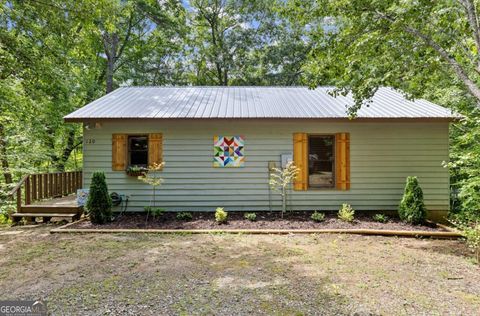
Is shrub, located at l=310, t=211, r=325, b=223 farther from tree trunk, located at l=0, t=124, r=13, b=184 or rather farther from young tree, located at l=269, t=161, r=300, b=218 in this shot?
tree trunk, located at l=0, t=124, r=13, b=184

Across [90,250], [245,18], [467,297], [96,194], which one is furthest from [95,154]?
[245,18]

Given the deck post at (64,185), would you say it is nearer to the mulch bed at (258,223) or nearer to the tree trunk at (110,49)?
the mulch bed at (258,223)

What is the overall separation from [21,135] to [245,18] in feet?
43.6

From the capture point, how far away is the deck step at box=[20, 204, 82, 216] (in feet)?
22.3

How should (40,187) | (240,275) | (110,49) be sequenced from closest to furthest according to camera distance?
(240,275) → (40,187) → (110,49)

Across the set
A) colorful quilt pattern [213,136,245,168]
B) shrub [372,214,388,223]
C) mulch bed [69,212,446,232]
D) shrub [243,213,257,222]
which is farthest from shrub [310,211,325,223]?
colorful quilt pattern [213,136,245,168]

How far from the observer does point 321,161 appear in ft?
24.1

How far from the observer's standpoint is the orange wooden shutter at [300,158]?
23.5 feet

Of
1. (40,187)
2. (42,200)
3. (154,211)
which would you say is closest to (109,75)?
(40,187)

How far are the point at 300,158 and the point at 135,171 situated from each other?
13.6ft

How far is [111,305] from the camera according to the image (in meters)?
2.99

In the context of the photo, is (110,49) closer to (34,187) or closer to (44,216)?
(34,187)

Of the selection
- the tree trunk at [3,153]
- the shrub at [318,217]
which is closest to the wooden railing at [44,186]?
the tree trunk at [3,153]

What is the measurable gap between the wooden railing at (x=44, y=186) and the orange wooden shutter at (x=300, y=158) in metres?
6.67
